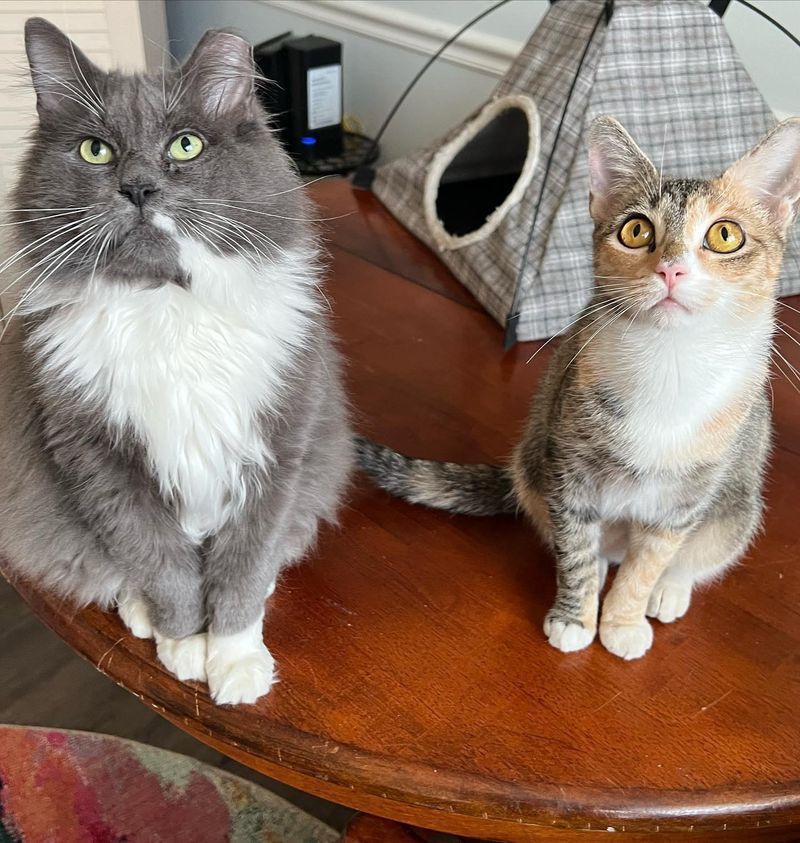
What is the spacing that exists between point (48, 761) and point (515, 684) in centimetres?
68

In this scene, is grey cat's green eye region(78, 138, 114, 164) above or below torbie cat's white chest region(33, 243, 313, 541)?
above

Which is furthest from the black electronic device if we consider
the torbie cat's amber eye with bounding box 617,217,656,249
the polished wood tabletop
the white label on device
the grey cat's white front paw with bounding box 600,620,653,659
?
the grey cat's white front paw with bounding box 600,620,653,659

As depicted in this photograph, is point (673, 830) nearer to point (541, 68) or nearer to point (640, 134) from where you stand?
point (640, 134)

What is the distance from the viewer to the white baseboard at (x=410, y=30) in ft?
5.57

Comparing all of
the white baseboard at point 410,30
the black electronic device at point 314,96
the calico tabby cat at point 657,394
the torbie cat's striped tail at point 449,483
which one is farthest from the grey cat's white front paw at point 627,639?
the black electronic device at point 314,96

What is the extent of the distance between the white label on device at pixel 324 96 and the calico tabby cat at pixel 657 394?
1.23 metres

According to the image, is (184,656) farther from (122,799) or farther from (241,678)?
(122,799)

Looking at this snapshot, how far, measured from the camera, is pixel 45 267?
2.28ft

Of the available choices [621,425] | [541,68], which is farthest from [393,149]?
[621,425]

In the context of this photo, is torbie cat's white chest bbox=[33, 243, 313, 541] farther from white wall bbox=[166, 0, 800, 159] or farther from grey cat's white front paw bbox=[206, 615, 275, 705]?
white wall bbox=[166, 0, 800, 159]

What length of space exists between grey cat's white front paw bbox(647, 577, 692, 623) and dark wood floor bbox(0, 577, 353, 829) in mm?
748

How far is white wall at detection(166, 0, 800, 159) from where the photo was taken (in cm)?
139

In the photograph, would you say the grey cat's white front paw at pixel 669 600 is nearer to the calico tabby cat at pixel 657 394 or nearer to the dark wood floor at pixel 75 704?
the calico tabby cat at pixel 657 394

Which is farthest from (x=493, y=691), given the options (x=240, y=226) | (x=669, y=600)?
(x=240, y=226)
